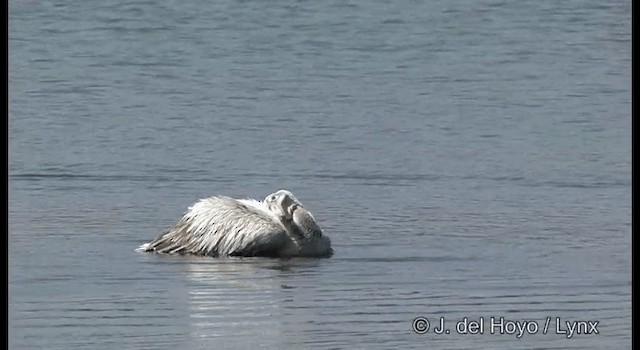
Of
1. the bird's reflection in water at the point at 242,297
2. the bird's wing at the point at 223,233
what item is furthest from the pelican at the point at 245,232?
the bird's reflection in water at the point at 242,297

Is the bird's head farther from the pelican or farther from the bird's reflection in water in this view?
the bird's reflection in water

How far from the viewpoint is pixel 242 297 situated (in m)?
12.0

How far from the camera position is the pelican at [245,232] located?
13477mm

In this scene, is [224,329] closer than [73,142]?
Yes

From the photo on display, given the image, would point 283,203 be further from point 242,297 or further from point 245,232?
point 242,297

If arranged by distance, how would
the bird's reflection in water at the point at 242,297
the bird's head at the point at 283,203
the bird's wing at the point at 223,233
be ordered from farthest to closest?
1. the bird's head at the point at 283,203
2. the bird's wing at the point at 223,233
3. the bird's reflection in water at the point at 242,297

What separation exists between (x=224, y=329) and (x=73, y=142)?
572 centimetres

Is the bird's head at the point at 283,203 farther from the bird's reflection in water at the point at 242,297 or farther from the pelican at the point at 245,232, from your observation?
the bird's reflection in water at the point at 242,297

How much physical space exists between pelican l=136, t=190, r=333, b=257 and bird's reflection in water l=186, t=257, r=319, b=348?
0.10 m

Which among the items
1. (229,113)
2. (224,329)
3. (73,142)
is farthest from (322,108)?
(224,329)

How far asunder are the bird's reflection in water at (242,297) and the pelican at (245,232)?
0.34 ft

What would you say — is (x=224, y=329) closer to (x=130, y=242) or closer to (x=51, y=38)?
(x=130, y=242)

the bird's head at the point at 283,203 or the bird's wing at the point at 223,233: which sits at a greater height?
the bird's head at the point at 283,203

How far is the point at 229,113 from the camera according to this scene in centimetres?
1761
